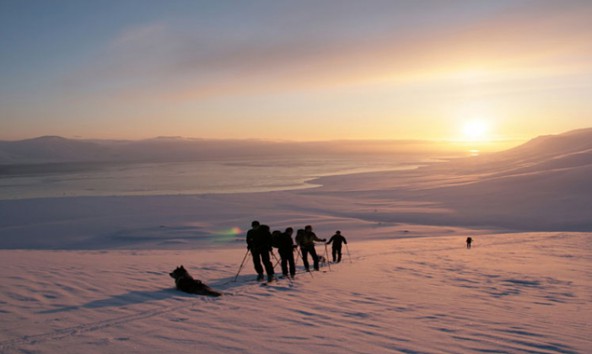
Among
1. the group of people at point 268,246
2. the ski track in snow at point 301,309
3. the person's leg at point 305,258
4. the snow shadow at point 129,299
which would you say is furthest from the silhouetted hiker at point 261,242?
the snow shadow at point 129,299

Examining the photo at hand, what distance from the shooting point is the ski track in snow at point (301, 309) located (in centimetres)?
605

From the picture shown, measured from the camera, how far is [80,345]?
227 inches

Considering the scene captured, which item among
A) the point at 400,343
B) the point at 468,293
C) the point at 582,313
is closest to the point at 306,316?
the point at 400,343

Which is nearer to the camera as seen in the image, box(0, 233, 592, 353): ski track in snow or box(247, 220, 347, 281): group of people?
box(0, 233, 592, 353): ski track in snow

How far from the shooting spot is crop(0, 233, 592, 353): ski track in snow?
6.05 m

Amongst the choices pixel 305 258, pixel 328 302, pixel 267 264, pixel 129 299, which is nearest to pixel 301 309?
pixel 328 302

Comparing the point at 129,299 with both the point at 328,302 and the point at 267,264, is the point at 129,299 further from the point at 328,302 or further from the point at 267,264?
the point at 328,302

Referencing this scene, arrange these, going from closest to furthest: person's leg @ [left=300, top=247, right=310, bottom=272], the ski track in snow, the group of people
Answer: the ski track in snow < the group of people < person's leg @ [left=300, top=247, right=310, bottom=272]

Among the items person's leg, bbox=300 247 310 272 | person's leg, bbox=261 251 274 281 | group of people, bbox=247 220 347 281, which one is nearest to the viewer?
person's leg, bbox=261 251 274 281

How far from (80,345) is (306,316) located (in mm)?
3503

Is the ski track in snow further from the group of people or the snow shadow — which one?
the group of people

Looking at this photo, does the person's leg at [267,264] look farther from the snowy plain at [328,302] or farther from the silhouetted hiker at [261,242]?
the snowy plain at [328,302]

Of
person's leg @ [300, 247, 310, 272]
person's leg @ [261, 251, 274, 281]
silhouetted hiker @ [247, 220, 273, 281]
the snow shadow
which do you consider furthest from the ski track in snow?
silhouetted hiker @ [247, 220, 273, 281]

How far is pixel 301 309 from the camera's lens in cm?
791
